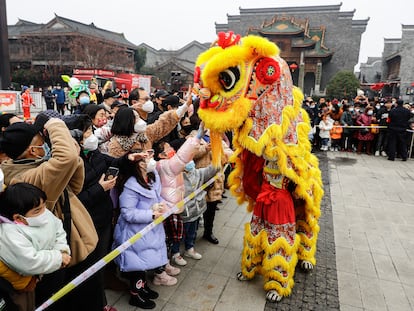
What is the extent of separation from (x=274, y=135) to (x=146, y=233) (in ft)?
4.67

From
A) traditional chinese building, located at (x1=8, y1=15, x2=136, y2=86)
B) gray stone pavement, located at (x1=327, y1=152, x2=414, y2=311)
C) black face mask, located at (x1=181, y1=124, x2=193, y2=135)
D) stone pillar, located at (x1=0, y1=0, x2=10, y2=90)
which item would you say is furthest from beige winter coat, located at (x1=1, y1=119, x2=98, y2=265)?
traditional chinese building, located at (x1=8, y1=15, x2=136, y2=86)

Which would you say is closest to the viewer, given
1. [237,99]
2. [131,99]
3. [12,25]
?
[237,99]

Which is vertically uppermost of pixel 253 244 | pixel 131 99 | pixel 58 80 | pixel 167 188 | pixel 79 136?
pixel 58 80

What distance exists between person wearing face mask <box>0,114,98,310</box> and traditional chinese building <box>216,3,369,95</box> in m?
35.1

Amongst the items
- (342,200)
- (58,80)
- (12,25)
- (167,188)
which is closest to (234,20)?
(58,80)

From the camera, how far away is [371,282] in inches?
131

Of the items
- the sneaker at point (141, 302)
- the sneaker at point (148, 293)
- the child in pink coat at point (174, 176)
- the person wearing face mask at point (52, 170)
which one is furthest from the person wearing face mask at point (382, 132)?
the person wearing face mask at point (52, 170)

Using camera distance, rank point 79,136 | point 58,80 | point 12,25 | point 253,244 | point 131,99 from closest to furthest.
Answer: point 79,136, point 253,244, point 131,99, point 58,80, point 12,25

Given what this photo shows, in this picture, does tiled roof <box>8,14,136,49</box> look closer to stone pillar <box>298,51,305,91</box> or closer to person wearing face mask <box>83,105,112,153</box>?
stone pillar <box>298,51,305,91</box>

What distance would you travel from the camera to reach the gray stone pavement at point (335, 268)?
2.95 metres

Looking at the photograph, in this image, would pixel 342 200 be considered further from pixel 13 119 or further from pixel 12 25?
pixel 12 25

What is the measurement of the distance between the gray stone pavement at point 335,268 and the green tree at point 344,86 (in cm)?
2465

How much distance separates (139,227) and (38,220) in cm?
114

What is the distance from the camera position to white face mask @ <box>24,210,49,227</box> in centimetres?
167
